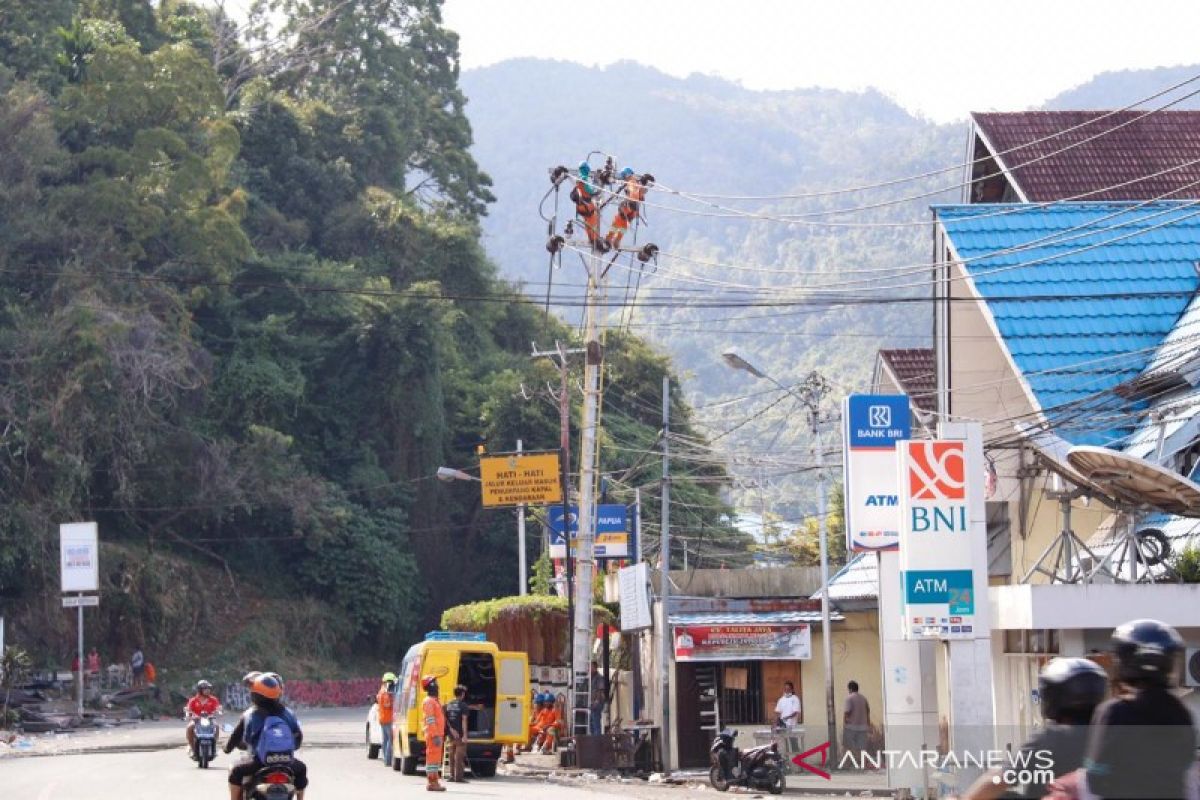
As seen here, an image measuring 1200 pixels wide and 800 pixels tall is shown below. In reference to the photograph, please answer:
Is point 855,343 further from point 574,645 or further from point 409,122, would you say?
point 574,645

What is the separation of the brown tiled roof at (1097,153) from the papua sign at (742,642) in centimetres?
930

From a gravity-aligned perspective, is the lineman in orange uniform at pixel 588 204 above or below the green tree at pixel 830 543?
above

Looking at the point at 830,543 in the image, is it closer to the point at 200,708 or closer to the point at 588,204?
the point at 588,204

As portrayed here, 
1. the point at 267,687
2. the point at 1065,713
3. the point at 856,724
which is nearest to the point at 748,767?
the point at 856,724

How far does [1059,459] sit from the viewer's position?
21.2 meters

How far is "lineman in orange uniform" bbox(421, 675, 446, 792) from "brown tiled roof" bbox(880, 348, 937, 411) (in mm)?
15254

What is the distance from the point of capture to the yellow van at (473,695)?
26.3 metres

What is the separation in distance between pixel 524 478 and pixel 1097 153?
56.2 feet

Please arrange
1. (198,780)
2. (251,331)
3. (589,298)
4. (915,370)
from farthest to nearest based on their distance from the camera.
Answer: (251,331)
(915,370)
(589,298)
(198,780)

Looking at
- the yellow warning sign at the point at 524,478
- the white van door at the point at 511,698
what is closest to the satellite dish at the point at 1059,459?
the white van door at the point at 511,698

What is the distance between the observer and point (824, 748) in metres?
26.6

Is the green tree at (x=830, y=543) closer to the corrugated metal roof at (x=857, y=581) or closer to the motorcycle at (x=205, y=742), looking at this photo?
the corrugated metal roof at (x=857, y=581)

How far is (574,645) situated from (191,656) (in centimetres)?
2820

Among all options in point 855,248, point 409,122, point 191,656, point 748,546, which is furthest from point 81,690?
point 855,248
